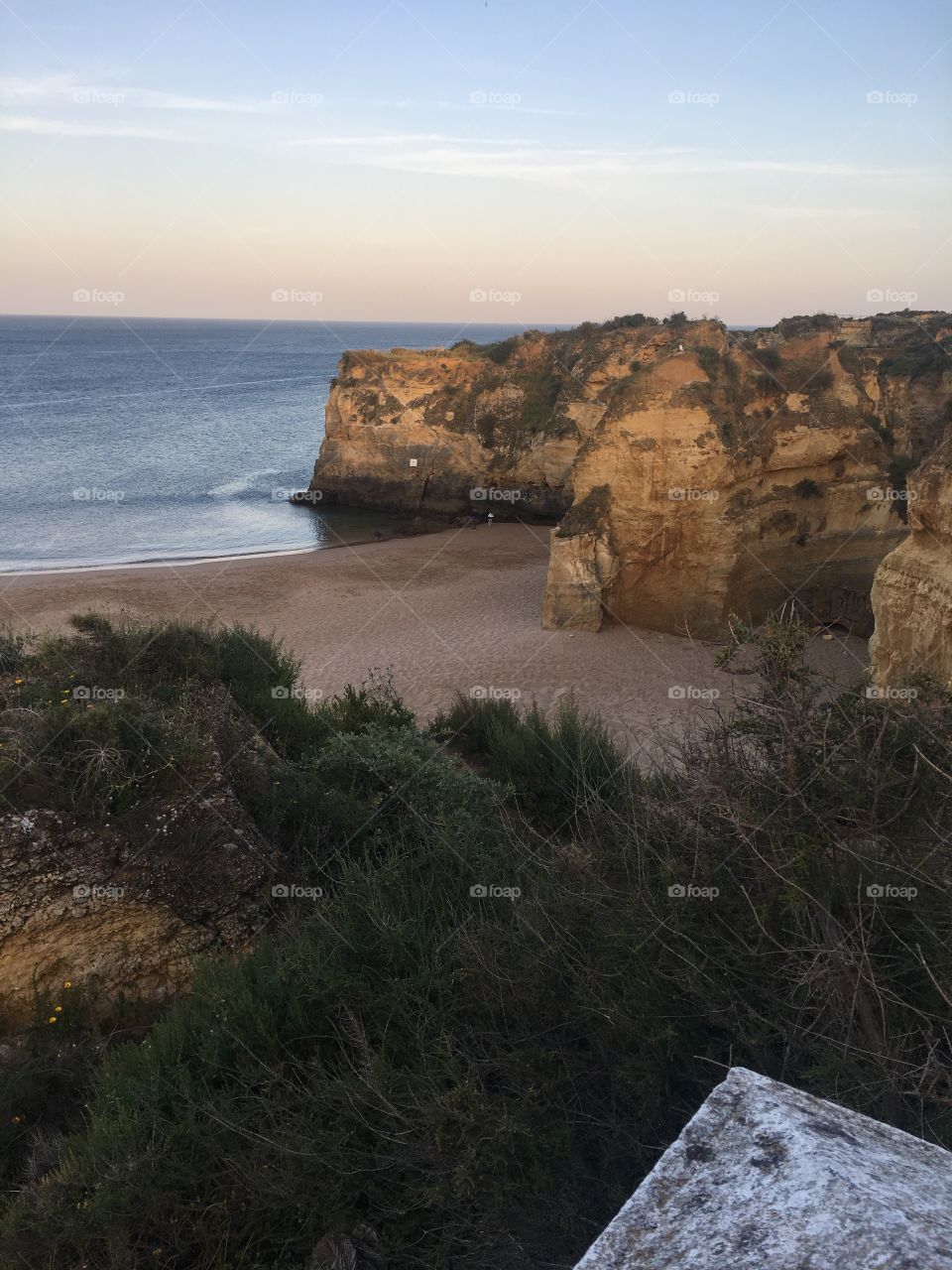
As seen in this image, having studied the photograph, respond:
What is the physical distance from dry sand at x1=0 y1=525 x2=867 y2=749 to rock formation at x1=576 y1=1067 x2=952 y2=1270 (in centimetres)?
887

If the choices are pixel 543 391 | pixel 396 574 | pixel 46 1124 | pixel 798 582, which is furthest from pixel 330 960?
pixel 543 391

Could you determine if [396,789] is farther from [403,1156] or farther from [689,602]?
[689,602]

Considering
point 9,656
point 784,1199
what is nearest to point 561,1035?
point 784,1199

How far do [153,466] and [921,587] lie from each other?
4179cm

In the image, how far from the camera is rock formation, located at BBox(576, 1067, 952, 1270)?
1.55 metres

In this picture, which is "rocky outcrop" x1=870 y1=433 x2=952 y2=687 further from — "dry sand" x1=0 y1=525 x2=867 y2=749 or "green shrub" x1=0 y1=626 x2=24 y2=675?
"green shrub" x1=0 y1=626 x2=24 y2=675

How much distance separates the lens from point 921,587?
1034 cm

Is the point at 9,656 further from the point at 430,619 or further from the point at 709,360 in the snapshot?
the point at 709,360

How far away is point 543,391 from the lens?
110ft

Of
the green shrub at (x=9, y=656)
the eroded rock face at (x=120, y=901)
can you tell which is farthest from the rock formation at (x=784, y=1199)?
the green shrub at (x=9, y=656)

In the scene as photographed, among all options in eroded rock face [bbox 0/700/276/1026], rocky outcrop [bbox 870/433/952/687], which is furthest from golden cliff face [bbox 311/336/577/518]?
eroded rock face [bbox 0/700/276/1026]

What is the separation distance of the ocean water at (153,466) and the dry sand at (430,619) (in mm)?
3774

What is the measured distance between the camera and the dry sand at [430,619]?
619 inches

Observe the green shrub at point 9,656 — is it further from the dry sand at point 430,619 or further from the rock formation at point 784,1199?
the rock formation at point 784,1199
